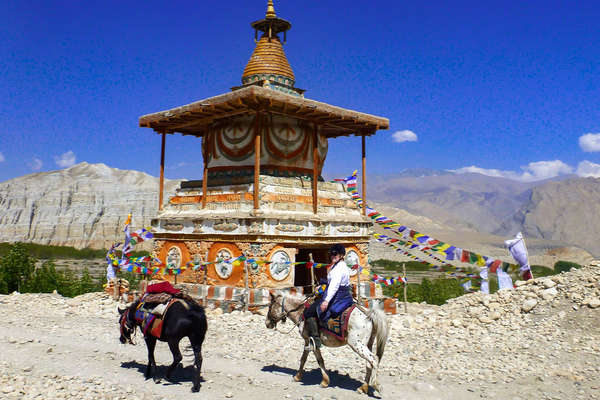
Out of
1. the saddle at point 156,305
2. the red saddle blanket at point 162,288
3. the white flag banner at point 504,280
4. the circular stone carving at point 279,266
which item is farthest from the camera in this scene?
the circular stone carving at point 279,266

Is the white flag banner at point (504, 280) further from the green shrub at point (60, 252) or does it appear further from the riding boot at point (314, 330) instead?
the green shrub at point (60, 252)

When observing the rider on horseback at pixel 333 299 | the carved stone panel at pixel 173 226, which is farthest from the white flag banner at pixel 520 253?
the carved stone panel at pixel 173 226

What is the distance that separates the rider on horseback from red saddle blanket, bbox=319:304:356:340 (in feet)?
0.19

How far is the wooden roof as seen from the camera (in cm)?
1497

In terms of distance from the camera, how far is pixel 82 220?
91.1 metres

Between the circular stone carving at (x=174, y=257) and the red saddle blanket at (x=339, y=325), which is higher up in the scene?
the circular stone carving at (x=174, y=257)

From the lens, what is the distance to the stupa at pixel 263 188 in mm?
15453

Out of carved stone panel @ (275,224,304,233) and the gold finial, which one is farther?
the gold finial

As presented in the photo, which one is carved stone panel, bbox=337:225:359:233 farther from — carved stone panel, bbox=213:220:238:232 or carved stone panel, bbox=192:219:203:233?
carved stone panel, bbox=192:219:203:233

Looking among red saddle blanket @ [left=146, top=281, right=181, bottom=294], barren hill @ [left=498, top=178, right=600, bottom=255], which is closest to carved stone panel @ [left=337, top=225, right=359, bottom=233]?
red saddle blanket @ [left=146, top=281, right=181, bottom=294]

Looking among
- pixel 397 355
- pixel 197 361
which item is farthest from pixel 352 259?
pixel 197 361

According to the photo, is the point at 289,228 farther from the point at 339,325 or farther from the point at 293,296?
the point at 339,325

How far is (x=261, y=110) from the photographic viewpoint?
15469mm

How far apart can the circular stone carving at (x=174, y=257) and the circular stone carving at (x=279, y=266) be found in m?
3.87
